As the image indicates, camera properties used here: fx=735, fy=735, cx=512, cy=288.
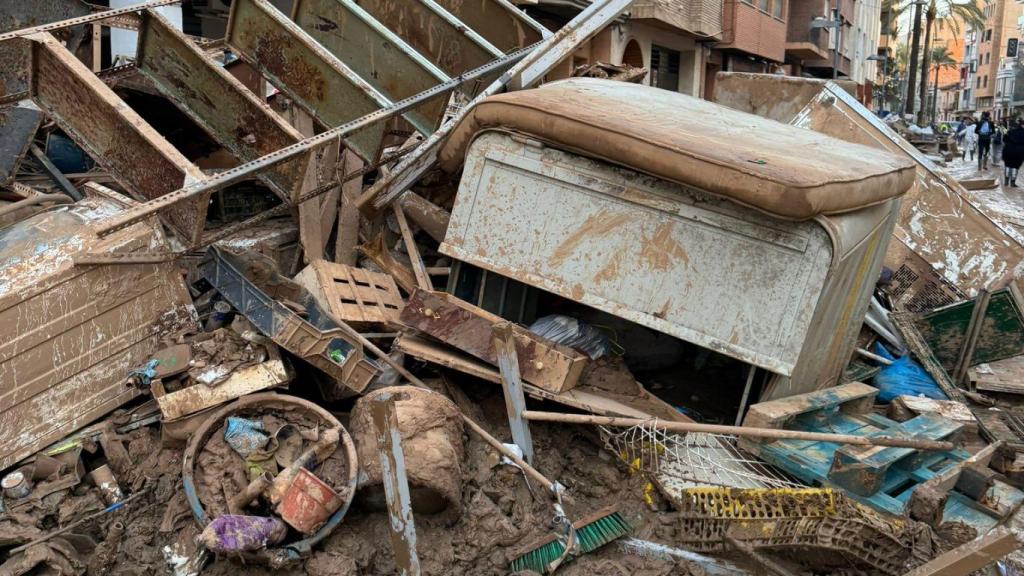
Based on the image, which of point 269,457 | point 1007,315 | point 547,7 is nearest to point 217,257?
point 269,457

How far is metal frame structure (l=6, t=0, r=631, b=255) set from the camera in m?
3.99

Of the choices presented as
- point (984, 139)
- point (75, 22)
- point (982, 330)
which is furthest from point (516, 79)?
point (984, 139)

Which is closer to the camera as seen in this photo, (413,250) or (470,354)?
(470,354)

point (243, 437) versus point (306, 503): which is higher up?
point (243, 437)

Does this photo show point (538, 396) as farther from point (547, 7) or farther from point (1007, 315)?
point (547, 7)

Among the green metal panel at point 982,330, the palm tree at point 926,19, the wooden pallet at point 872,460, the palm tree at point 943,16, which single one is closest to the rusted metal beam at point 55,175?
the wooden pallet at point 872,460

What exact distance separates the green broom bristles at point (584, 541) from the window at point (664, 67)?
1465cm

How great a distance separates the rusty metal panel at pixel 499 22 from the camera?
227 inches

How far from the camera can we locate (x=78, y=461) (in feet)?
10.8

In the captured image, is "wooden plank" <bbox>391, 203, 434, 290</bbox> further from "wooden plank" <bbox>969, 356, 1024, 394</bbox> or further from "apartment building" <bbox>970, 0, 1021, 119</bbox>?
"apartment building" <bbox>970, 0, 1021, 119</bbox>

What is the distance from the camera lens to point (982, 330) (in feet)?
17.3

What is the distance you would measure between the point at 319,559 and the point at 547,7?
37.1 feet

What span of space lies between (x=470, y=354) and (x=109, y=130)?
2.36 m

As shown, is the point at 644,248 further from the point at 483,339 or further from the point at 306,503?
the point at 306,503
